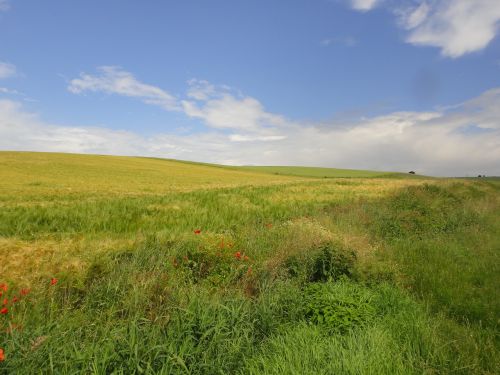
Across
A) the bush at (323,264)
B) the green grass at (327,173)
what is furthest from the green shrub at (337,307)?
the green grass at (327,173)

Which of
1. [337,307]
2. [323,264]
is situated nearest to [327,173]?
[323,264]

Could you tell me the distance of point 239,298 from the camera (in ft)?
17.0

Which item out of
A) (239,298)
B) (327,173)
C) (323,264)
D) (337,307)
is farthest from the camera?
(327,173)

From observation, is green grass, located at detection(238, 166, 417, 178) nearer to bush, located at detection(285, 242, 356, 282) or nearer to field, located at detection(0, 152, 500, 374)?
field, located at detection(0, 152, 500, 374)

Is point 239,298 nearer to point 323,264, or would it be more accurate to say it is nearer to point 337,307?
point 337,307

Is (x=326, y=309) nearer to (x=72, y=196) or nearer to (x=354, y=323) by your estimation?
(x=354, y=323)

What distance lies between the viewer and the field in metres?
3.76

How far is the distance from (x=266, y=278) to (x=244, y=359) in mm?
2499

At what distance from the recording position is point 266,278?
6.25 m

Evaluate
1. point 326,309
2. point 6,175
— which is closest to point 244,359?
point 326,309

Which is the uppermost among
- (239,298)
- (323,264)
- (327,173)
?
(327,173)

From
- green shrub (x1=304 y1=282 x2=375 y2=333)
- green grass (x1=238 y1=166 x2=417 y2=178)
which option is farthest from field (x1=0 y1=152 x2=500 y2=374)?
green grass (x1=238 y1=166 x2=417 y2=178)

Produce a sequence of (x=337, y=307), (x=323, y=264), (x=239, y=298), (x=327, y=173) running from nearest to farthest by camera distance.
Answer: (x=337, y=307) < (x=239, y=298) < (x=323, y=264) < (x=327, y=173)

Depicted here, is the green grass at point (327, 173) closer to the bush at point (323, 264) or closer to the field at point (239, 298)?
the field at point (239, 298)
